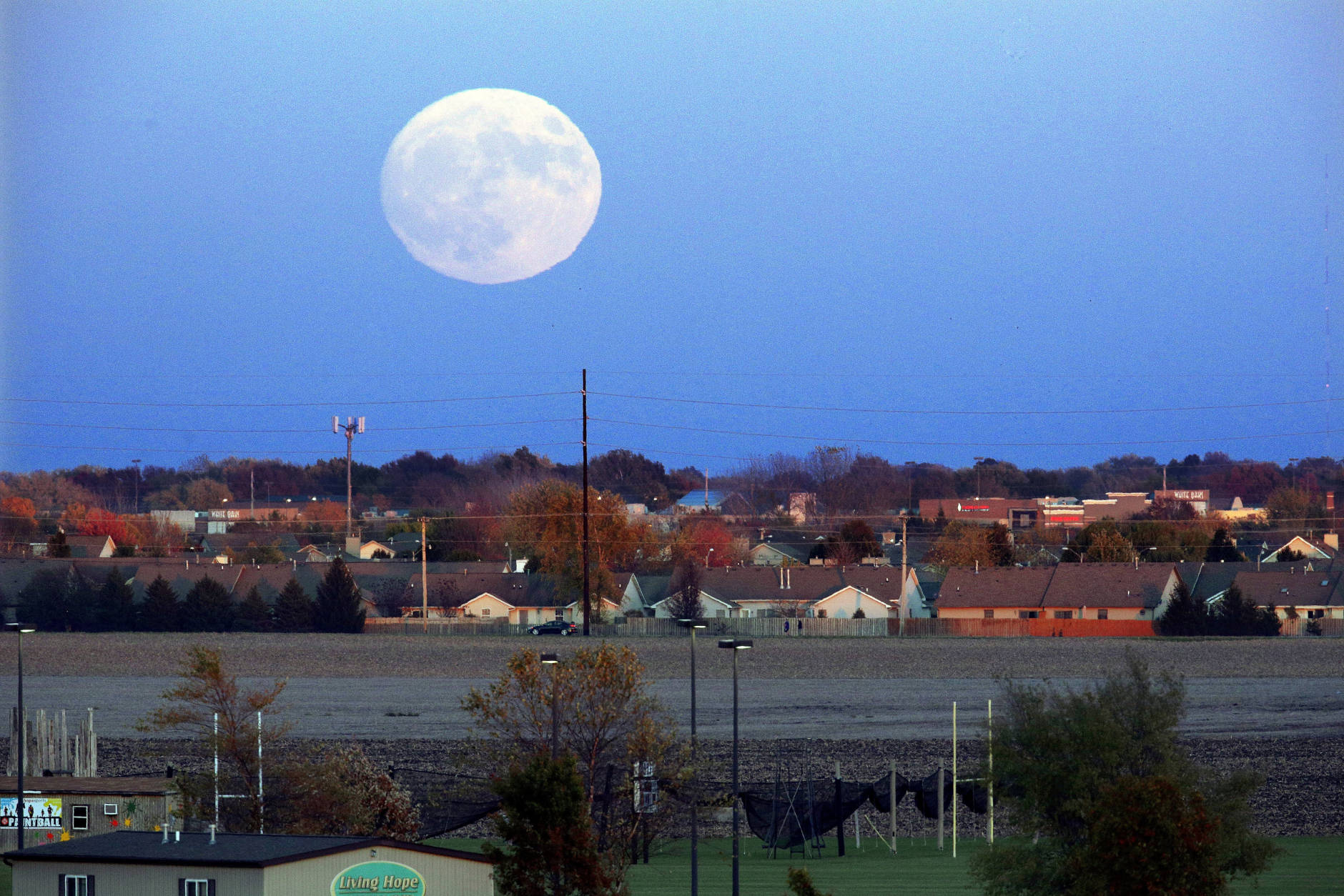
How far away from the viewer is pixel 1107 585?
2309 inches

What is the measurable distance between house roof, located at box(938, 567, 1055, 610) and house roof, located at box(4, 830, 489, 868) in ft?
145

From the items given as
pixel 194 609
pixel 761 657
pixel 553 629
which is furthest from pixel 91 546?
pixel 761 657

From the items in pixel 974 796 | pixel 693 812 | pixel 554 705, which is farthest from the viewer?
pixel 974 796

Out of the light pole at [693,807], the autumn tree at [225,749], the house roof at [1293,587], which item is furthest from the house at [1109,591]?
the autumn tree at [225,749]

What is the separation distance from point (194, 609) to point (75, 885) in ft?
138

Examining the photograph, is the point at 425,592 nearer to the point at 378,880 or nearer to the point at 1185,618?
the point at 1185,618

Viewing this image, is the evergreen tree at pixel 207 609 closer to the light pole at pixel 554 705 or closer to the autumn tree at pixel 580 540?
the autumn tree at pixel 580 540

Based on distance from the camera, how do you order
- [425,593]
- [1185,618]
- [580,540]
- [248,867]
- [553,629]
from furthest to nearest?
1. [425,593]
2. [580,540]
3. [553,629]
4. [1185,618]
5. [248,867]

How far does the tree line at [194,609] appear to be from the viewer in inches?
2299

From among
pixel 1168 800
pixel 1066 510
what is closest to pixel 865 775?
pixel 1168 800

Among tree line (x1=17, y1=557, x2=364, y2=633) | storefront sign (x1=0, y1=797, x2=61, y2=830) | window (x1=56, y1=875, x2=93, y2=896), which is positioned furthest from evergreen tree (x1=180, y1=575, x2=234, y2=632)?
window (x1=56, y1=875, x2=93, y2=896)

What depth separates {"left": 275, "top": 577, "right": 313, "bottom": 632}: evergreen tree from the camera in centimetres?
5844

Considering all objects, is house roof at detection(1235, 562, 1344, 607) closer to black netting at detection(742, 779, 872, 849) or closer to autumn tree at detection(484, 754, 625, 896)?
black netting at detection(742, 779, 872, 849)

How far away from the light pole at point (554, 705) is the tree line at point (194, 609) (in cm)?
3589
